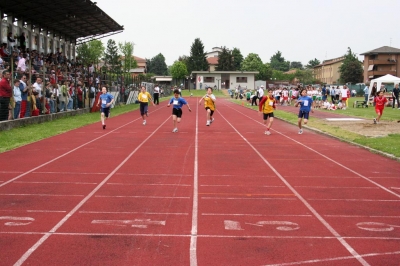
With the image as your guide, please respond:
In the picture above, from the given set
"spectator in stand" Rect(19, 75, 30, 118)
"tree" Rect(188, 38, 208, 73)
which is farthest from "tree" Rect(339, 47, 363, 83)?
"spectator in stand" Rect(19, 75, 30, 118)

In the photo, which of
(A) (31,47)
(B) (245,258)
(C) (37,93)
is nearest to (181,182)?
(B) (245,258)

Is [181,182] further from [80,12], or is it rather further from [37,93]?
[80,12]

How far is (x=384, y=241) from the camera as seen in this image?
248 inches

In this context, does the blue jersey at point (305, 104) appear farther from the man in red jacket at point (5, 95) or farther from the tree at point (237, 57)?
the tree at point (237, 57)

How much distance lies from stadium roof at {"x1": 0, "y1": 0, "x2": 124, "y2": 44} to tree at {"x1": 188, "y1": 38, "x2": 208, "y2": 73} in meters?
83.0

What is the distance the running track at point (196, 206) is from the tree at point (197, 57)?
115m

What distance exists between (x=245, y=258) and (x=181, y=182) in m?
4.42

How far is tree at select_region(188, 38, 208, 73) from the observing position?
422ft

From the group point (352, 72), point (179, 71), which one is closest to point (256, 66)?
point (179, 71)

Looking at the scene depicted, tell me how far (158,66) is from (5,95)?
168 metres

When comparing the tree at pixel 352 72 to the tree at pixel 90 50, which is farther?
the tree at pixel 352 72

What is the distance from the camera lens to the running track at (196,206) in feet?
18.9

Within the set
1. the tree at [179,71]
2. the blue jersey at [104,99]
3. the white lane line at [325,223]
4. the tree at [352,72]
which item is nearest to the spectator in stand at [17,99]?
the blue jersey at [104,99]

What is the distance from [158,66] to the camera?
610 ft
